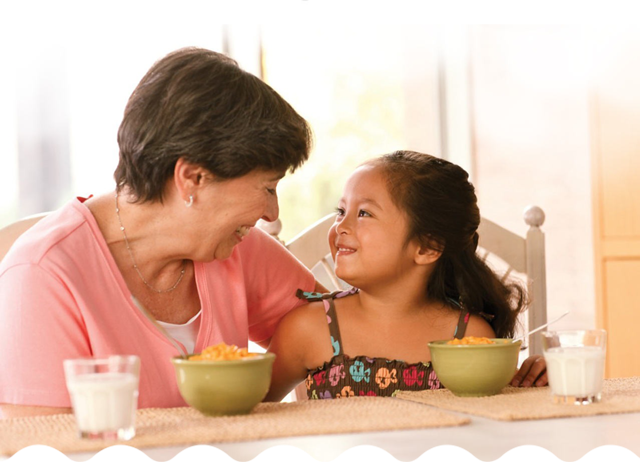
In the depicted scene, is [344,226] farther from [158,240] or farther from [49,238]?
[49,238]

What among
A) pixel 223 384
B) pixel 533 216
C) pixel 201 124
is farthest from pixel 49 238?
pixel 533 216

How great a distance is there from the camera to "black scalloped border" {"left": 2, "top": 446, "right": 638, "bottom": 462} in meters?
0.78

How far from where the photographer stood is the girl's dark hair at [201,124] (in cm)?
137

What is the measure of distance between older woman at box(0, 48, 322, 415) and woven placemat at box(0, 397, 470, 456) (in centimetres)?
29

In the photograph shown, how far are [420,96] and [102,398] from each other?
2982 mm

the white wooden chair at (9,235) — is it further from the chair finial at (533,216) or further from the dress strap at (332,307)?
the chair finial at (533,216)

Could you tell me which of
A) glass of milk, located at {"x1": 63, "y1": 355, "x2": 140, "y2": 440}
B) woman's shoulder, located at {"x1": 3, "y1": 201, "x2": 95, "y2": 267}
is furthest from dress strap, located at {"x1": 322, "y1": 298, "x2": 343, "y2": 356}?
glass of milk, located at {"x1": 63, "y1": 355, "x2": 140, "y2": 440}

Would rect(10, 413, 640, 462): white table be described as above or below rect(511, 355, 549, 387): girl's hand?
above

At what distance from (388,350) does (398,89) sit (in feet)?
7.24

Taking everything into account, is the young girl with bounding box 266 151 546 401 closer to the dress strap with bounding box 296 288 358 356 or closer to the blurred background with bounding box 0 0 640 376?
the dress strap with bounding box 296 288 358 356

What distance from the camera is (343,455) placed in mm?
781

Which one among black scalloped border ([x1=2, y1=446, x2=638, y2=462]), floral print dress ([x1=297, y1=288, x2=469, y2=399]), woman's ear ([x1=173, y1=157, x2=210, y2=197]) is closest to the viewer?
black scalloped border ([x1=2, y1=446, x2=638, y2=462])

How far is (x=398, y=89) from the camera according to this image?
11.9ft

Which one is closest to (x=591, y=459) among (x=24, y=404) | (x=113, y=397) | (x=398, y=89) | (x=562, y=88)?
(x=113, y=397)
